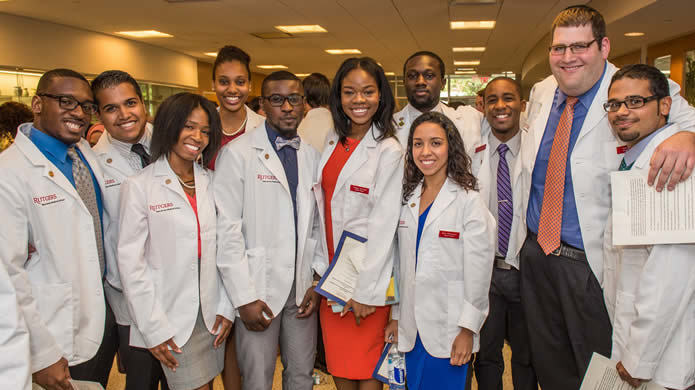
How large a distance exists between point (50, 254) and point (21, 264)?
4.5 inches

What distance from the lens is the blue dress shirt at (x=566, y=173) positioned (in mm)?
2133

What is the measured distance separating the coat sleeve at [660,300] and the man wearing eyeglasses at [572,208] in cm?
39

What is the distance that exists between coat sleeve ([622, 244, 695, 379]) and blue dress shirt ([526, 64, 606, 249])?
45 centimetres

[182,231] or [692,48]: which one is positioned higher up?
[692,48]

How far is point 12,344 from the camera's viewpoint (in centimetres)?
127

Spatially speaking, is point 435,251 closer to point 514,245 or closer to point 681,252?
point 514,245

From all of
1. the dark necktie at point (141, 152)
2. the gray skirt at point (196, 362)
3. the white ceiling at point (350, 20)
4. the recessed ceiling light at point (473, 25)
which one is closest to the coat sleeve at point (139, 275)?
the gray skirt at point (196, 362)

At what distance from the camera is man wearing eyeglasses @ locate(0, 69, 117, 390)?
5.69 ft

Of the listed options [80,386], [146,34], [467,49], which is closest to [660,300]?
[80,386]

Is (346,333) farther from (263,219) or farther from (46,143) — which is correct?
(46,143)

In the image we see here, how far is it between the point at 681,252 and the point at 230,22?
861 cm

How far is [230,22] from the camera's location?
8.80m

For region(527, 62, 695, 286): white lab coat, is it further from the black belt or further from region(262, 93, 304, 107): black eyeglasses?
region(262, 93, 304, 107): black eyeglasses

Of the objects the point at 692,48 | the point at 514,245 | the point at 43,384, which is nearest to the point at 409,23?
the point at 692,48
